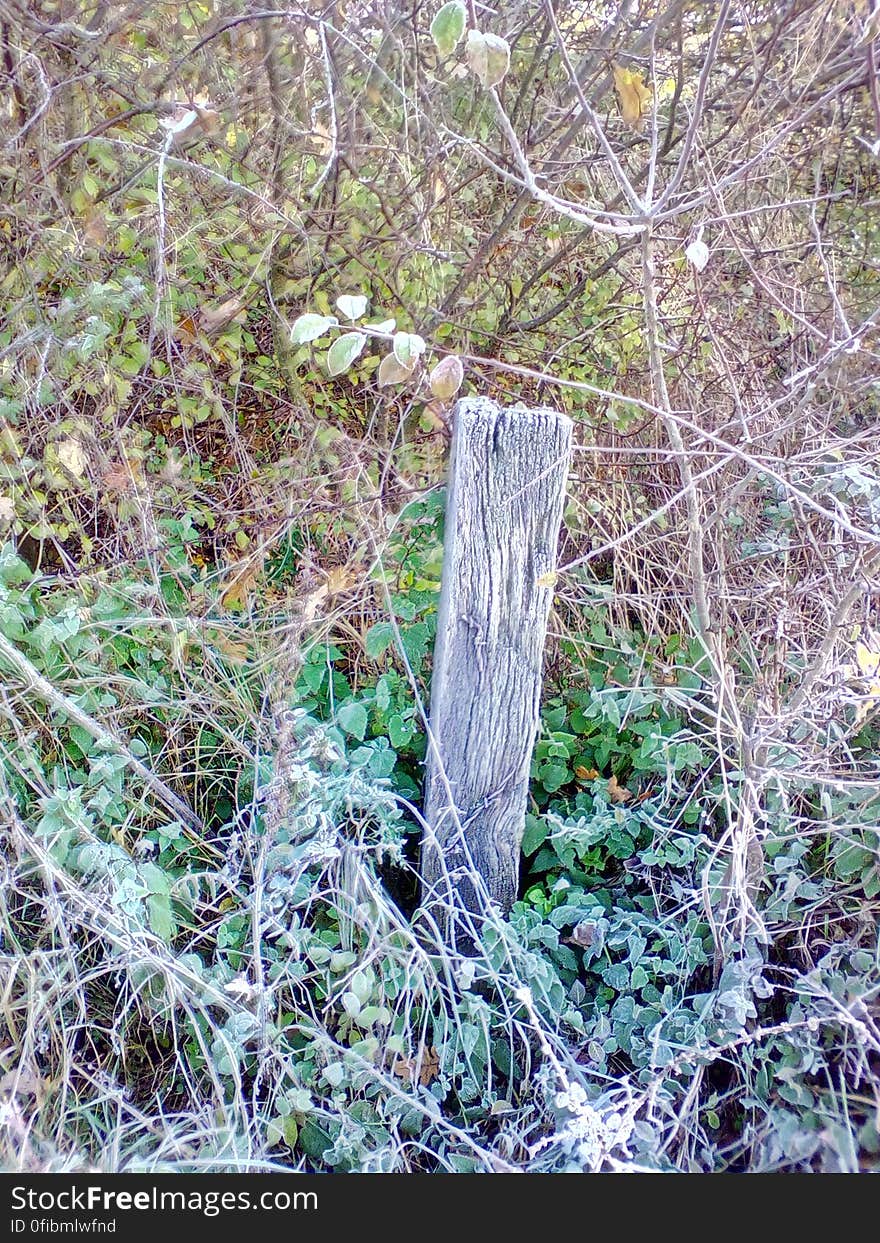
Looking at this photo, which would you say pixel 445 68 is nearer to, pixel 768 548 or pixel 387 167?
pixel 387 167

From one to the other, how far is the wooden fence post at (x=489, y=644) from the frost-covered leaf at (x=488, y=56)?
530 millimetres

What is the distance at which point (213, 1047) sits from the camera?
64.1 inches

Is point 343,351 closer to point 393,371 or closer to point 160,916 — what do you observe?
point 393,371

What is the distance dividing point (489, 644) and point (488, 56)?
103 cm

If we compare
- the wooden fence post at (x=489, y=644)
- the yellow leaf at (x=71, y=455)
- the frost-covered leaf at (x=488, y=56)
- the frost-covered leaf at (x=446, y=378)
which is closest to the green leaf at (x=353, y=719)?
the wooden fence post at (x=489, y=644)

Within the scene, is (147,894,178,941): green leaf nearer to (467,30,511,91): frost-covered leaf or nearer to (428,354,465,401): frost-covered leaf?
(428,354,465,401): frost-covered leaf

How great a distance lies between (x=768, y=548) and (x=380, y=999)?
142 cm

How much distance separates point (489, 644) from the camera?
170cm

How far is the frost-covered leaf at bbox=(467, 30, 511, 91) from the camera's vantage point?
1.34 meters

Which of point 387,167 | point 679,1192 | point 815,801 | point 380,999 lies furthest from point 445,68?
point 679,1192

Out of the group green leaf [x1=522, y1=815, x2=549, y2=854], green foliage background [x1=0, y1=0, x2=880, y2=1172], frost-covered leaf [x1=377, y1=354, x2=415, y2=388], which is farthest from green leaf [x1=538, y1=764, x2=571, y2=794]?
frost-covered leaf [x1=377, y1=354, x2=415, y2=388]

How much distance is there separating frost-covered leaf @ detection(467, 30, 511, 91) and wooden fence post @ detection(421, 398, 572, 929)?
53cm

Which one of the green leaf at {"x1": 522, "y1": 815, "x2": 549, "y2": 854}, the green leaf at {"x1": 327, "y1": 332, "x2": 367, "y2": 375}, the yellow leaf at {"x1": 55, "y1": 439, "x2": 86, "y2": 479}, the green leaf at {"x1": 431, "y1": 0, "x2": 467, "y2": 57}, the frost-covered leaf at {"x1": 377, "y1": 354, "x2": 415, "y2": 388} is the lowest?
the green leaf at {"x1": 522, "y1": 815, "x2": 549, "y2": 854}

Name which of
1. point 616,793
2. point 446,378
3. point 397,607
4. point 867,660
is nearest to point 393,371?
point 446,378
